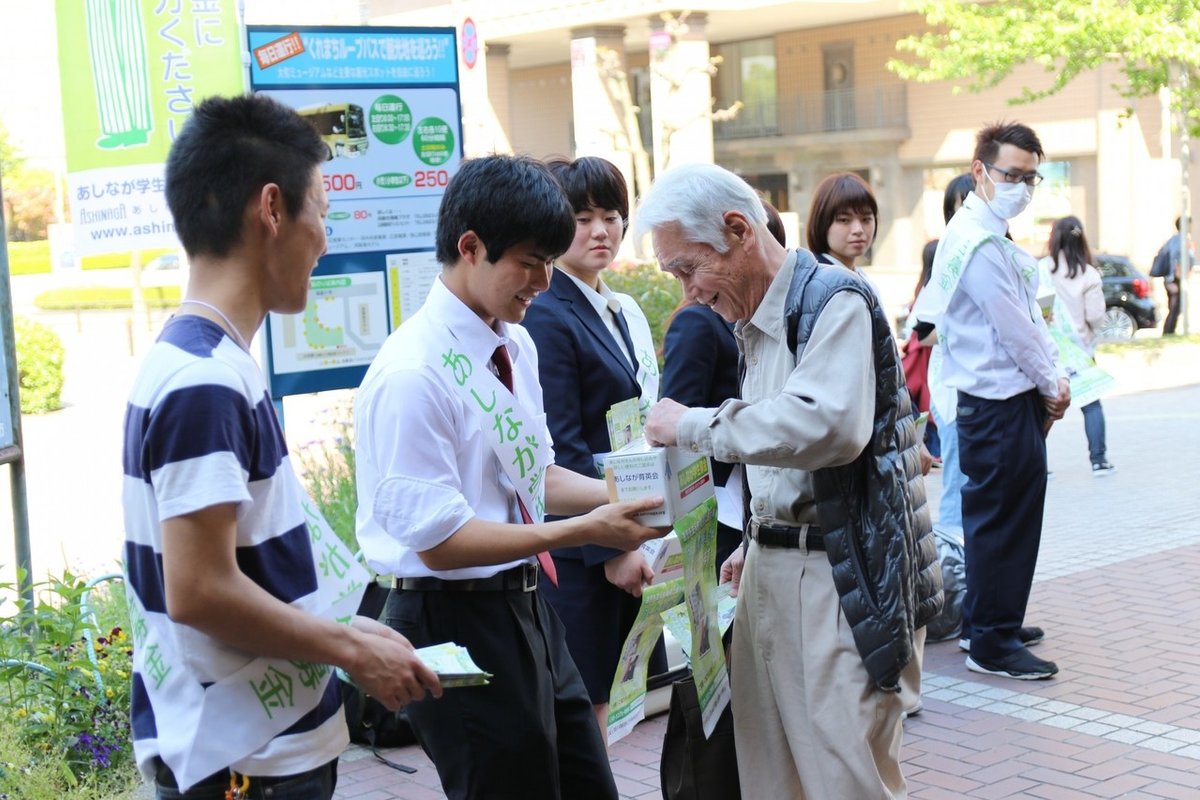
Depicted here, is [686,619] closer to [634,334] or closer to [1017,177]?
[634,334]

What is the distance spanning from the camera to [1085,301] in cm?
1127

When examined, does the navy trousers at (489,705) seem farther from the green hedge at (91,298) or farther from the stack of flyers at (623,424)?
the green hedge at (91,298)

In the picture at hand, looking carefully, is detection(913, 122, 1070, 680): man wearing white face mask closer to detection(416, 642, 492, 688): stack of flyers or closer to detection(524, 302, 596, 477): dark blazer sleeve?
detection(524, 302, 596, 477): dark blazer sleeve

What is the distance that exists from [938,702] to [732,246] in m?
3.33

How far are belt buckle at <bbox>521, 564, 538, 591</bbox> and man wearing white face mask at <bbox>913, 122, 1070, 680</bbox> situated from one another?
10.8 ft

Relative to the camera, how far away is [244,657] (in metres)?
2.18

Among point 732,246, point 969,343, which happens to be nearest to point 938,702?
point 969,343

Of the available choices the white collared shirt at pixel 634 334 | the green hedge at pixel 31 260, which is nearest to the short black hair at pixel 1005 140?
the white collared shirt at pixel 634 334

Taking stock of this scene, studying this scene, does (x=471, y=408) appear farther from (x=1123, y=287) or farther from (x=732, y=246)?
(x=1123, y=287)

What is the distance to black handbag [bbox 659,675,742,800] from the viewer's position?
330 centimetres

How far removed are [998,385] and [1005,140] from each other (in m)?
1.09

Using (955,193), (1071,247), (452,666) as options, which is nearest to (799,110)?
(1071,247)

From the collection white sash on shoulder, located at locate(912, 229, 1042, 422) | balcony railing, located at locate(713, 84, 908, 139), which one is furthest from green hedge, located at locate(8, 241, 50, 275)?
white sash on shoulder, located at locate(912, 229, 1042, 422)

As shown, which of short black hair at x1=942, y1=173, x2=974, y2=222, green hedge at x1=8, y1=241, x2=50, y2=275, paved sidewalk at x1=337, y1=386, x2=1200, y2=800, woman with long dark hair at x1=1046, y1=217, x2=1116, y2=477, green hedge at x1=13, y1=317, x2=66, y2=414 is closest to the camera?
paved sidewalk at x1=337, y1=386, x2=1200, y2=800
